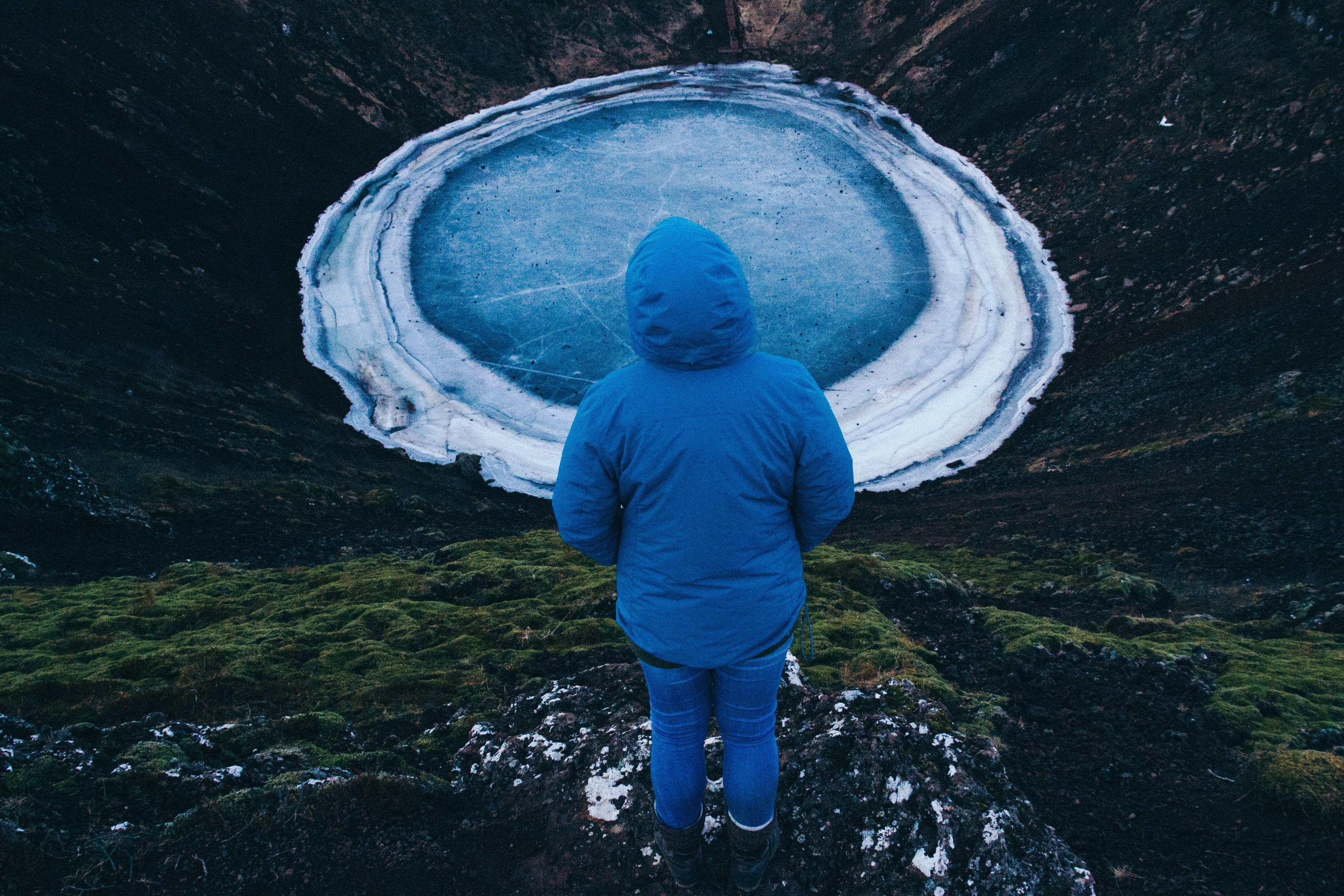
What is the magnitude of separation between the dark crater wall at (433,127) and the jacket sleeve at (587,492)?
786 centimetres

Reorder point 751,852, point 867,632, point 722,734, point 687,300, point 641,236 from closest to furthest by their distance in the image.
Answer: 1. point 687,300
2. point 722,734
3. point 751,852
4. point 867,632
5. point 641,236

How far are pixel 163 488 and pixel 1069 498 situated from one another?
12947 mm

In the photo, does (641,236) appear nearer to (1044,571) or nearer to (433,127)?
(433,127)

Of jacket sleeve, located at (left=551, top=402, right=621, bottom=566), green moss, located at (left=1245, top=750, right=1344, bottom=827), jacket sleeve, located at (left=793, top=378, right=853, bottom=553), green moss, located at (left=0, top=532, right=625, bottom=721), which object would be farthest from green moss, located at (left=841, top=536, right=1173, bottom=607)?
jacket sleeve, located at (left=551, top=402, right=621, bottom=566)

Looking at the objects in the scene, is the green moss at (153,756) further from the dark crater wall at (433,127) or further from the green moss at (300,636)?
the dark crater wall at (433,127)

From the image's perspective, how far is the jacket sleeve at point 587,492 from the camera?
2.60 metres

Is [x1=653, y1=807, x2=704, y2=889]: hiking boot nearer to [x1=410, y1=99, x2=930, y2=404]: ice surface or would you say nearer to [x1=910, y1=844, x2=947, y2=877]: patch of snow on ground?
[x1=910, y1=844, x2=947, y2=877]: patch of snow on ground

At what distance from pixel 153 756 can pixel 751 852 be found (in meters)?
3.48

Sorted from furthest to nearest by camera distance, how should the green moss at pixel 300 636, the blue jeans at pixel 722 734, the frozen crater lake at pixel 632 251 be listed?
the frozen crater lake at pixel 632 251, the green moss at pixel 300 636, the blue jeans at pixel 722 734

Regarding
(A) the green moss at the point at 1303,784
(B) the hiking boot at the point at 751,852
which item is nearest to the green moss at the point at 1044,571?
(A) the green moss at the point at 1303,784

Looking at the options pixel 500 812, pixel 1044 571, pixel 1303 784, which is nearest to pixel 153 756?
pixel 500 812

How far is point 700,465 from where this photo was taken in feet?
8.32

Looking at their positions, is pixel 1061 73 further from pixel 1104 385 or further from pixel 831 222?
pixel 1104 385

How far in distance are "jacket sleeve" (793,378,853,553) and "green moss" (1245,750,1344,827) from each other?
315 centimetres
